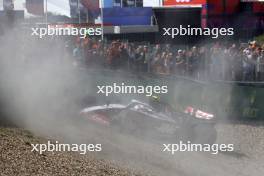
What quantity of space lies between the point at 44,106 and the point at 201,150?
372 centimetres

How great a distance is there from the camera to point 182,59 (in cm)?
1777

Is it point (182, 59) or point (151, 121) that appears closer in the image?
point (151, 121)

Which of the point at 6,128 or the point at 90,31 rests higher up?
the point at 90,31

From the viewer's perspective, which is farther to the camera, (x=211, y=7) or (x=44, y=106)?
(x=211, y=7)

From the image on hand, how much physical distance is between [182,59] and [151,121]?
4.91m

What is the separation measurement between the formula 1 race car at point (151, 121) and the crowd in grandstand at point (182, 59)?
294cm

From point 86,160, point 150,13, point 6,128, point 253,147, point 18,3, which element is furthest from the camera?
point 150,13

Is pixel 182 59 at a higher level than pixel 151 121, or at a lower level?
higher

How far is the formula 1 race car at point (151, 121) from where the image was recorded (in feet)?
43.1

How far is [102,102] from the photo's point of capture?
1336 cm

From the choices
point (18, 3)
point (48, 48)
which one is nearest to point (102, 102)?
point (48, 48)

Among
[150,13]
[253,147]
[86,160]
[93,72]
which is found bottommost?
[253,147]

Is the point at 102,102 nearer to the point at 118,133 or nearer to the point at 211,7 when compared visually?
the point at 118,133

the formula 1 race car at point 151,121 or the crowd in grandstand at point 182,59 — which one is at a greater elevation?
the crowd in grandstand at point 182,59
